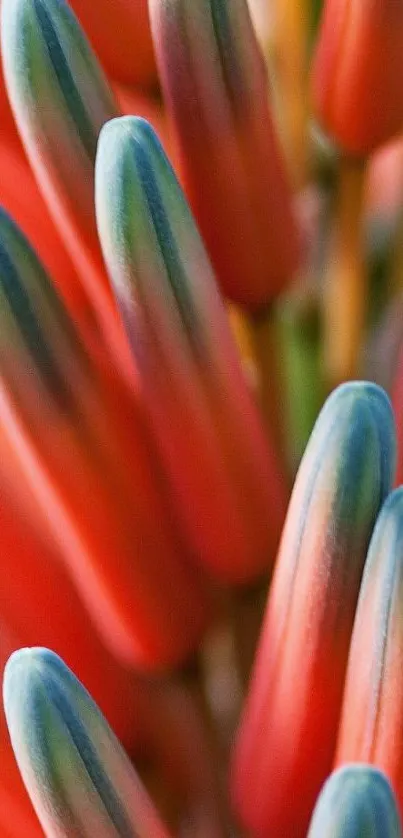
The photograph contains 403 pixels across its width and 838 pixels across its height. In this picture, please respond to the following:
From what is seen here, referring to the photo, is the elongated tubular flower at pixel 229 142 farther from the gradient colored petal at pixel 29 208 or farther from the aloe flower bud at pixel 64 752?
the aloe flower bud at pixel 64 752

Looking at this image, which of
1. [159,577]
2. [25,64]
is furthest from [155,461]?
[25,64]

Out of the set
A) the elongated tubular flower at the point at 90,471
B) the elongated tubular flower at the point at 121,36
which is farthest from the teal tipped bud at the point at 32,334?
the elongated tubular flower at the point at 121,36

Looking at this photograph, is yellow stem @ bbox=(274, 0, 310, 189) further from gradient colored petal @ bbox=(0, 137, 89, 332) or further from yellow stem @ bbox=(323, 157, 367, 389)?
gradient colored petal @ bbox=(0, 137, 89, 332)

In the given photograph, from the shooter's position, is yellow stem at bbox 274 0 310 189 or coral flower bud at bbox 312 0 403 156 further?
yellow stem at bbox 274 0 310 189

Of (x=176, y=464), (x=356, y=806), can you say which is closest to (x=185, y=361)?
(x=176, y=464)

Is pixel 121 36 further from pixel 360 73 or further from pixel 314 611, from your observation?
pixel 314 611

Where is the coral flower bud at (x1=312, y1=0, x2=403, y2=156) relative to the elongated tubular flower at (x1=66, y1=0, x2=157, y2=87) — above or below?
below

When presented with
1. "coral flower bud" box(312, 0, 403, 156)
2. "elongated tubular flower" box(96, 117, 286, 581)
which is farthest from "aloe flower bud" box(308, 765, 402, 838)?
"coral flower bud" box(312, 0, 403, 156)
